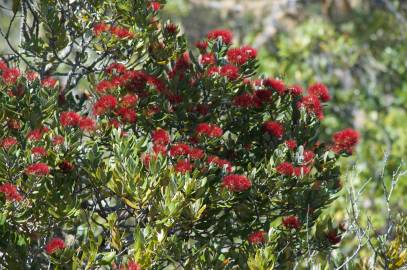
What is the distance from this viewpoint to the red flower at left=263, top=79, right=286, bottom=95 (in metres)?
4.82

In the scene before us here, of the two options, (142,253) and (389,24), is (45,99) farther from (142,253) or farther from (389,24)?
(389,24)

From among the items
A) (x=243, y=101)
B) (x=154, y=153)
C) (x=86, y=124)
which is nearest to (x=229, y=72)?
(x=243, y=101)

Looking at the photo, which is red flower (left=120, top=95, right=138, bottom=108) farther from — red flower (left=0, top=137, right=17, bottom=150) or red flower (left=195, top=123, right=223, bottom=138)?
red flower (left=0, top=137, right=17, bottom=150)

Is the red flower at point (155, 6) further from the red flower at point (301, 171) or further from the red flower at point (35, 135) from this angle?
the red flower at point (301, 171)

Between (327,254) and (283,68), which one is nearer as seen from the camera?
(327,254)

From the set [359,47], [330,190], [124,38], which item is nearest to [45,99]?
[124,38]

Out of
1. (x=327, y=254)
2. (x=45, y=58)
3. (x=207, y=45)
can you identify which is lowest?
(x=327, y=254)

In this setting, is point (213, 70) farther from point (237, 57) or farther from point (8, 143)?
point (8, 143)

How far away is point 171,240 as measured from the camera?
404 centimetres

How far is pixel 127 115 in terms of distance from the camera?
4352mm

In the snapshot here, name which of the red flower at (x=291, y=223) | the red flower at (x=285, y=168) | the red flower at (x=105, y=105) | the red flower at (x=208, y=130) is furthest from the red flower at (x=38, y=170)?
the red flower at (x=291, y=223)

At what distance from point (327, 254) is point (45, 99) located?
214cm

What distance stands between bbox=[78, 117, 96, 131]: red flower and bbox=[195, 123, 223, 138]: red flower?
2.00 feet

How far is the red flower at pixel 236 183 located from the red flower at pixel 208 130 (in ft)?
0.96
